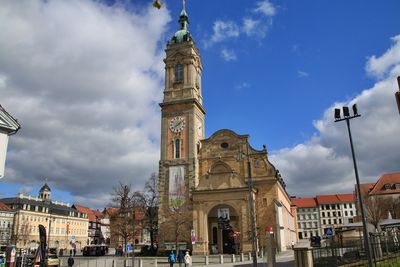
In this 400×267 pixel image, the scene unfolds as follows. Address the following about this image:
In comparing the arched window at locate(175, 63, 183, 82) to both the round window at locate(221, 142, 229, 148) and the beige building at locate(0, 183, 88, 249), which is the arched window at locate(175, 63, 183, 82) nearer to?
the round window at locate(221, 142, 229, 148)

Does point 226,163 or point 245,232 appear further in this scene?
point 226,163

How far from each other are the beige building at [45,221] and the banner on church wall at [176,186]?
45076mm

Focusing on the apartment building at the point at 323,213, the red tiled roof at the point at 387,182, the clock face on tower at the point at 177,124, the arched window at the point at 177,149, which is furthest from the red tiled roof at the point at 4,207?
the apartment building at the point at 323,213

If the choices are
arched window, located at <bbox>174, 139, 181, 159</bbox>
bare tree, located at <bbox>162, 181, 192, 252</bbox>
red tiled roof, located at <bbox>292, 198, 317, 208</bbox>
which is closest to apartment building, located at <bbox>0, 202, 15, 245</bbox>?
bare tree, located at <bbox>162, 181, 192, 252</bbox>

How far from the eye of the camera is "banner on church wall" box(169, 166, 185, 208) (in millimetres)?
57781

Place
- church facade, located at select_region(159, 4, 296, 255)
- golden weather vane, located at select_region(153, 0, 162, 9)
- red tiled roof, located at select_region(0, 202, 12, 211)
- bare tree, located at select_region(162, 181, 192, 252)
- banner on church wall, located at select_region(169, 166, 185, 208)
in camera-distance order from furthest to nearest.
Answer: red tiled roof, located at select_region(0, 202, 12, 211) → banner on church wall, located at select_region(169, 166, 185, 208) → bare tree, located at select_region(162, 181, 192, 252) → church facade, located at select_region(159, 4, 296, 255) → golden weather vane, located at select_region(153, 0, 162, 9)

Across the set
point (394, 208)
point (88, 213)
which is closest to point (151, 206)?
point (394, 208)

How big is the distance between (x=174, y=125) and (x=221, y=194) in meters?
15.5

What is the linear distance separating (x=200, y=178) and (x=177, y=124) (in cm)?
1030

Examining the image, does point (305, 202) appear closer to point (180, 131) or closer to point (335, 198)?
point (335, 198)

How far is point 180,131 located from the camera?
6181 cm

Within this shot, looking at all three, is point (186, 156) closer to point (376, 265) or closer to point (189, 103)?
point (189, 103)

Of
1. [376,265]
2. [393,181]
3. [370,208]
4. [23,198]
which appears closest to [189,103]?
[370,208]

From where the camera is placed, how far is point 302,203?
471 ft
